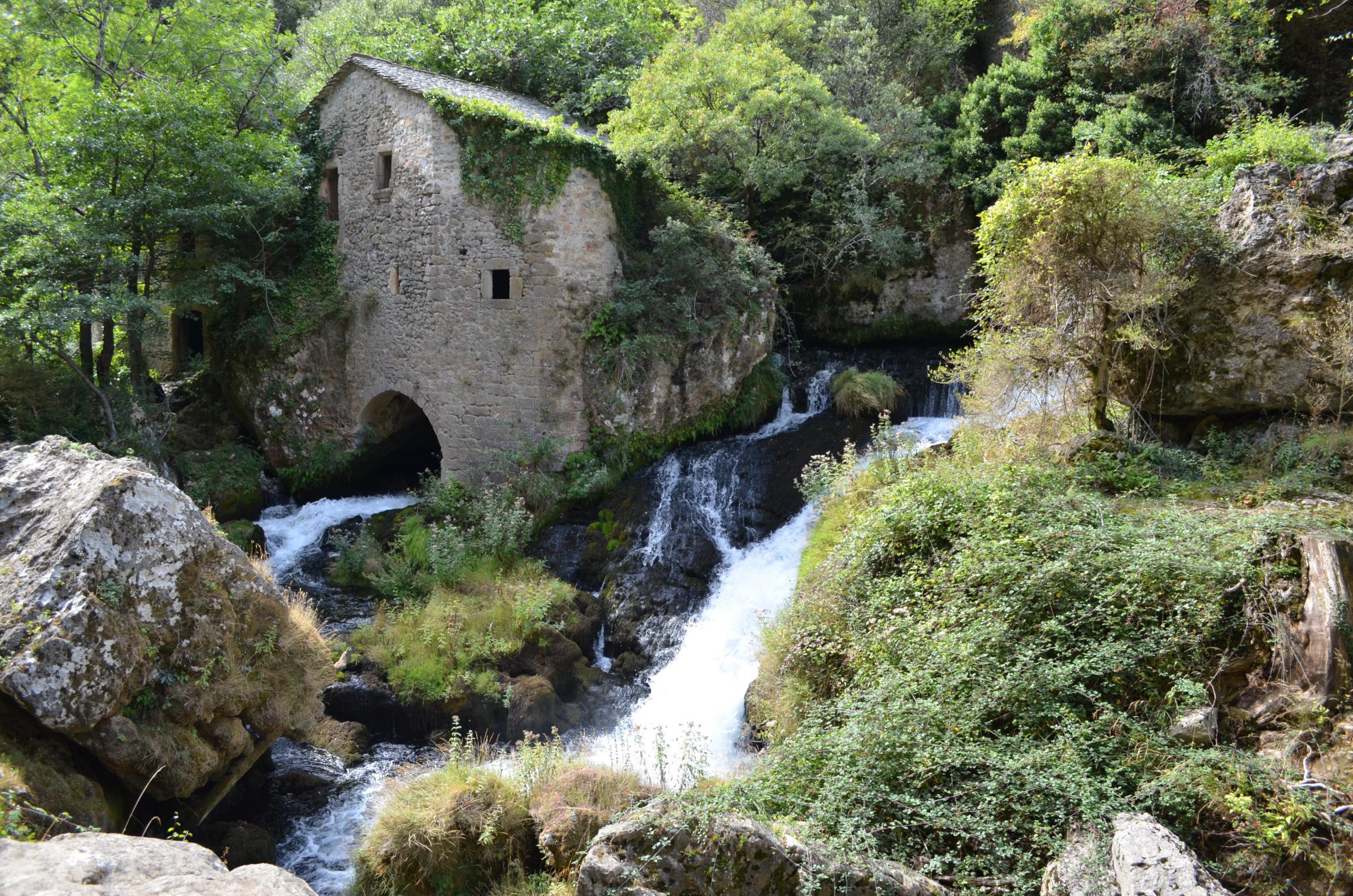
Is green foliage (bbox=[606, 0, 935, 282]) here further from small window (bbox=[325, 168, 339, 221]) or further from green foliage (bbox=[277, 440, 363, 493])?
green foliage (bbox=[277, 440, 363, 493])

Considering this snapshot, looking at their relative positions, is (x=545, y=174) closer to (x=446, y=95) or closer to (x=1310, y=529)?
(x=446, y=95)

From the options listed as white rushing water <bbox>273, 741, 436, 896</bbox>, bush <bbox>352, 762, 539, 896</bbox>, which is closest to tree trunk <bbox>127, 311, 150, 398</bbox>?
white rushing water <bbox>273, 741, 436, 896</bbox>

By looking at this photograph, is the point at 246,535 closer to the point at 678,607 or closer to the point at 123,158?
the point at 123,158

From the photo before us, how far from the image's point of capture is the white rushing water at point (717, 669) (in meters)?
7.42

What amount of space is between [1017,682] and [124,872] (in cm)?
490

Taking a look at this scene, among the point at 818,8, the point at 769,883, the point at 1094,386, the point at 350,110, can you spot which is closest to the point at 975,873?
the point at 769,883

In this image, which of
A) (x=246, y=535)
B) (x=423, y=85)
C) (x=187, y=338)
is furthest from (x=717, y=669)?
(x=187, y=338)

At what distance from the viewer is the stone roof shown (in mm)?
12328

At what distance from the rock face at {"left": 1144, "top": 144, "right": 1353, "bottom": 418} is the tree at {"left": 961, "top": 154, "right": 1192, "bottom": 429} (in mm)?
397

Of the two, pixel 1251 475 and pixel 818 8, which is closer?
pixel 1251 475

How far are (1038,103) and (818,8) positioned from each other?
5.25 meters

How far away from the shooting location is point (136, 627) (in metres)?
5.73

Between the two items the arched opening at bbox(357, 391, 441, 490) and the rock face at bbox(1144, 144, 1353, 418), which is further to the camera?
the arched opening at bbox(357, 391, 441, 490)

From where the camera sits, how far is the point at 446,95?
11.9 m
